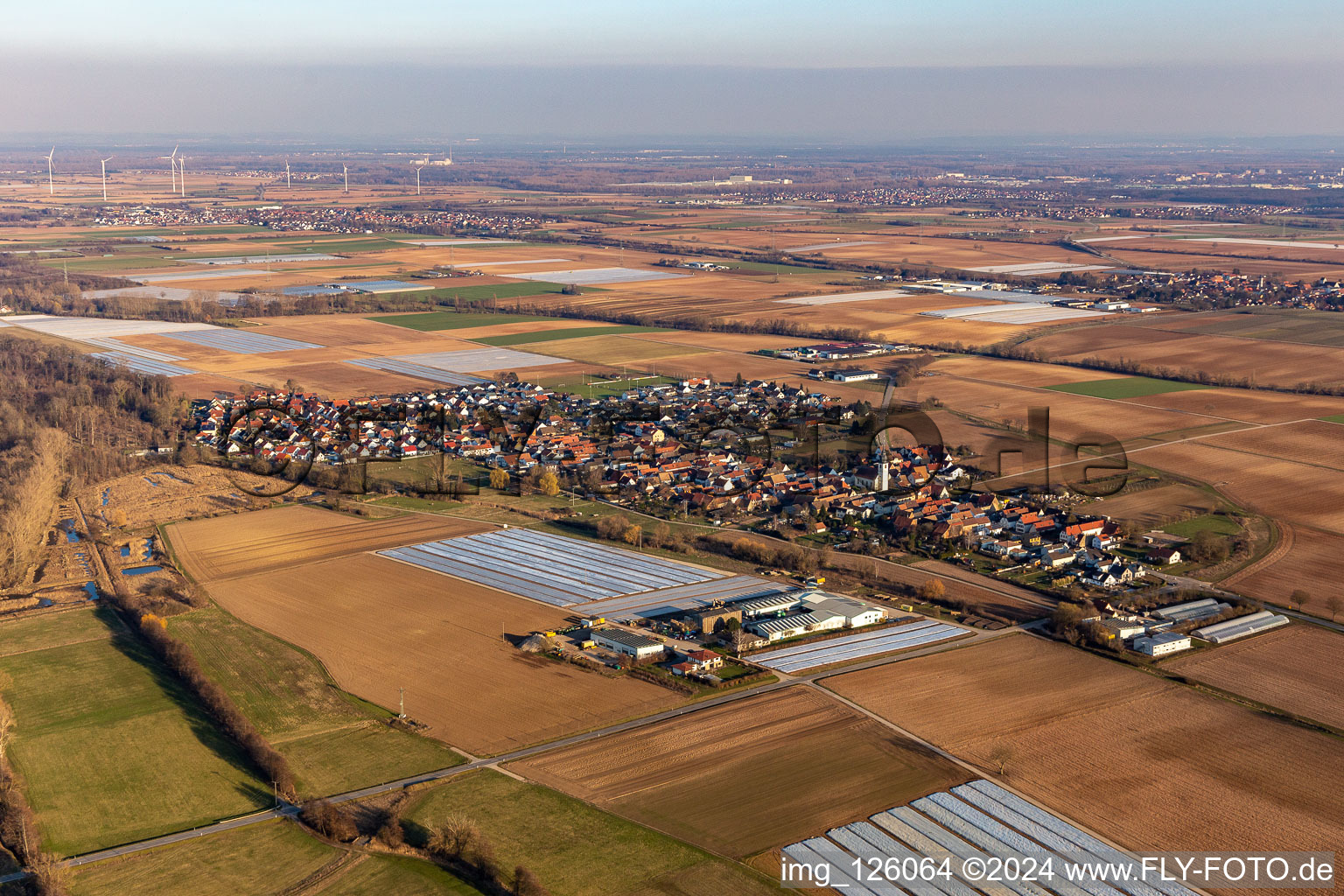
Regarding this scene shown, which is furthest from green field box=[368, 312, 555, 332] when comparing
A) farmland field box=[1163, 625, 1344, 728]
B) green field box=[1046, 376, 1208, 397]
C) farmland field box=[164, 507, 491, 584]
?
farmland field box=[1163, 625, 1344, 728]

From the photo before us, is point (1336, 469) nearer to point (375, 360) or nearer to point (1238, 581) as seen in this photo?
point (1238, 581)

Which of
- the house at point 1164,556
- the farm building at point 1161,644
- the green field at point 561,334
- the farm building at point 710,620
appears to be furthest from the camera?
the green field at point 561,334

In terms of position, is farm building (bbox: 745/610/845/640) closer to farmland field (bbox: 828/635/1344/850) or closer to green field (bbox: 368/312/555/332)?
farmland field (bbox: 828/635/1344/850)

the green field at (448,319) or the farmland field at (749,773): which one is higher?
the green field at (448,319)

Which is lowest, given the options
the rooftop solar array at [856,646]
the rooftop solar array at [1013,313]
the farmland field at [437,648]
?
the farmland field at [437,648]

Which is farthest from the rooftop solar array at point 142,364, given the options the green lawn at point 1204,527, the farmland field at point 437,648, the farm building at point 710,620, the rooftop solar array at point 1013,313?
the green lawn at point 1204,527

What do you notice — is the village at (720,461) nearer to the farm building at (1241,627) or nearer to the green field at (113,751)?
the farm building at (1241,627)

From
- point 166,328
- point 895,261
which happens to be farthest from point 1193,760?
point 895,261

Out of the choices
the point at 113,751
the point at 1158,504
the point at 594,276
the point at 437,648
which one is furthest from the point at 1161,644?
the point at 594,276
